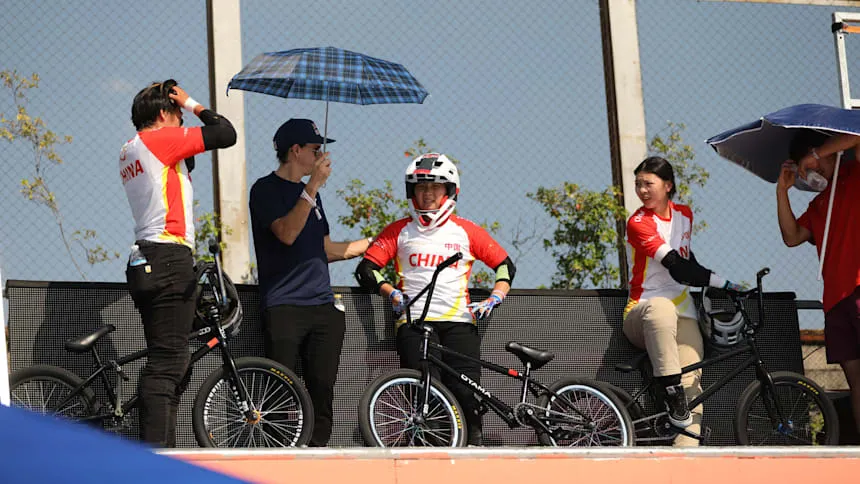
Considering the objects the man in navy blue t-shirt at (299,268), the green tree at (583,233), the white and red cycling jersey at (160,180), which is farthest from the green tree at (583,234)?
the white and red cycling jersey at (160,180)

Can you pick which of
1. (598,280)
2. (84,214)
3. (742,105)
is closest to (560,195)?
(598,280)

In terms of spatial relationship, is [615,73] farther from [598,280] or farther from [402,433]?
[402,433]

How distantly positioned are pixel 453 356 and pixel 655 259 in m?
1.23

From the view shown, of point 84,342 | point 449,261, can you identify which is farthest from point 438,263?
point 84,342

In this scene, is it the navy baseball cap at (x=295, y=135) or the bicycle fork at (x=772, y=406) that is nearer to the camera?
the navy baseball cap at (x=295, y=135)

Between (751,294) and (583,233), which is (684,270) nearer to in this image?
(751,294)

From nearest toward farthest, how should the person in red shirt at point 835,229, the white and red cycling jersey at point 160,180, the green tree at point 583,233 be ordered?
the white and red cycling jersey at point 160,180 → the person in red shirt at point 835,229 → the green tree at point 583,233

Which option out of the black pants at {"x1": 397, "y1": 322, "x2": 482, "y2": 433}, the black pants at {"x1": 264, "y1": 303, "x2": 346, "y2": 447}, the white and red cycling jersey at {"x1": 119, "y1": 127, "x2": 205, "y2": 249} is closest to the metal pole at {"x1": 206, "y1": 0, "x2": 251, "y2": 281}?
the black pants at {"x1": 264, "y1": 303, "x2": 346, "y2": 447}

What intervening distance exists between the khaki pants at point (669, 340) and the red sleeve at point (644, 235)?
28cm

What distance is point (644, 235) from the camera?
603 centimetres

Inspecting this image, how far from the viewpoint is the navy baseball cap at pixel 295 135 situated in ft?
18.4

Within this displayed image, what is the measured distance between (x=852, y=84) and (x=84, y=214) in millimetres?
4588

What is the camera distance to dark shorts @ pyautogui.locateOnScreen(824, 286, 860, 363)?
5.65m

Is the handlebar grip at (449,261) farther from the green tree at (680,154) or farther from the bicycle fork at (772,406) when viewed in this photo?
the green tree at (680,154)
